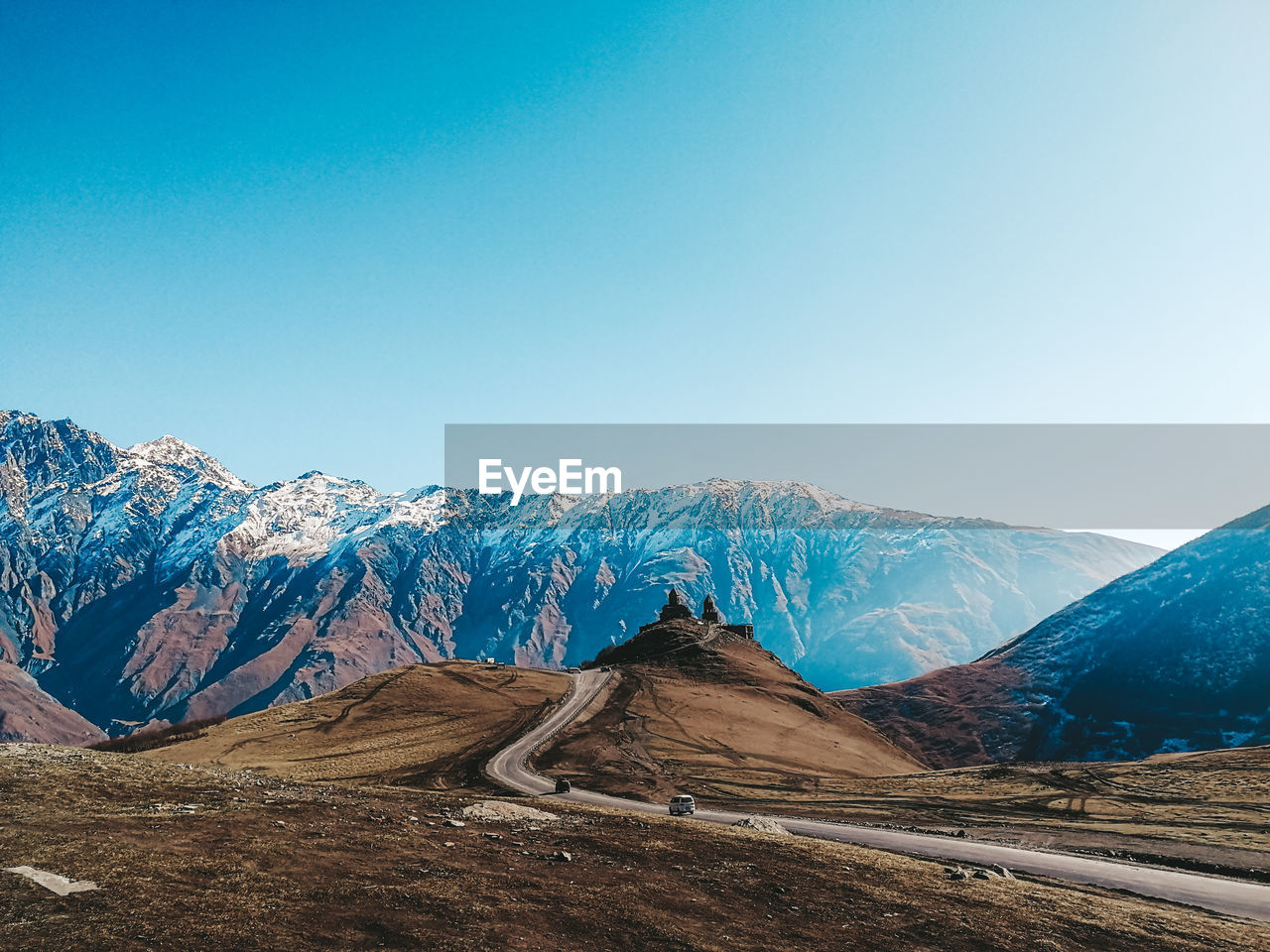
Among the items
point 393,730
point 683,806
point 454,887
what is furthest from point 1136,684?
point 454,887

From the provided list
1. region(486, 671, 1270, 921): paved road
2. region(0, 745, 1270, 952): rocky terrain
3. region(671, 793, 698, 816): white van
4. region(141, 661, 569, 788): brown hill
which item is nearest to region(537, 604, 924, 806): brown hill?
region(671, 793, 698, 816): white van

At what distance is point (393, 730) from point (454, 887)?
77.1 m

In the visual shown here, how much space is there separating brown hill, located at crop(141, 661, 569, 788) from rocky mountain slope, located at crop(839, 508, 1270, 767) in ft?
338

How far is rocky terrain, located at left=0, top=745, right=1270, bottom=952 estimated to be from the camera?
1891 cm

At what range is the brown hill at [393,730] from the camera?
74.4 meters

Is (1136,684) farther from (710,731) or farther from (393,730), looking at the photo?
(393,730)

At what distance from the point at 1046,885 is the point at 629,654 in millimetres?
125337

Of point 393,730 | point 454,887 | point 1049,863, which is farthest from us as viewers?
point 393,730

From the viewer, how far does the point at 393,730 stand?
94.1m

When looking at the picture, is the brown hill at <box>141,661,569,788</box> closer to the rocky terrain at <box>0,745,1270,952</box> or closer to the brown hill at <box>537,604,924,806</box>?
the brown hill at <box>537,604,924,806</box>

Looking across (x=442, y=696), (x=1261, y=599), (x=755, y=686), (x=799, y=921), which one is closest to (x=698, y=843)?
(x=799, y=921)

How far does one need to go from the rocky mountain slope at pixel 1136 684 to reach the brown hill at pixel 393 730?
103053 mm

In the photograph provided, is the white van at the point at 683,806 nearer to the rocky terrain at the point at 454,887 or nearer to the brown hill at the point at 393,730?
the rocky terrain at the point at 454,887

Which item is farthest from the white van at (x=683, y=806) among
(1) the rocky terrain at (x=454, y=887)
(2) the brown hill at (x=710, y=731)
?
(1) the rocky terrain at (x=454, y=887)
